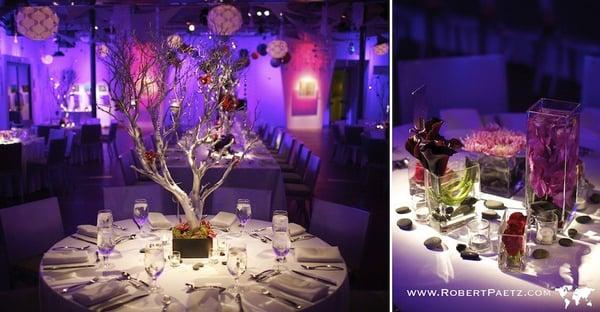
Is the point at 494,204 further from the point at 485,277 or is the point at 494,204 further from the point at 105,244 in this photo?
the point at 105,244

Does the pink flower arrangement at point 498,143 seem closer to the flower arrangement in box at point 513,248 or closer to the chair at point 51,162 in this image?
the flower arrangement in box at point 513,248

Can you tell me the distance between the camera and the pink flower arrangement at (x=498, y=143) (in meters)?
2.26

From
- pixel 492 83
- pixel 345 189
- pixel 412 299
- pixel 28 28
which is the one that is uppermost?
pixel 28 28

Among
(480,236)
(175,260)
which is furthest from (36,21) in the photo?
(480,236)

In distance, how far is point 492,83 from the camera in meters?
6.68

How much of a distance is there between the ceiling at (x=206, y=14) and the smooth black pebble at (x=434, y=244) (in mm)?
6695

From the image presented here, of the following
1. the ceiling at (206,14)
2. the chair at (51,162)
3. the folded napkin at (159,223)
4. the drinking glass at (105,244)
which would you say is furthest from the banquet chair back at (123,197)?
the ceiling at (206,14)

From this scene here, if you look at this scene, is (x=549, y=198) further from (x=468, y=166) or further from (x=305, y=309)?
(x=305, y=309)

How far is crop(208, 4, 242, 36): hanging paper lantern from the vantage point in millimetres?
5684

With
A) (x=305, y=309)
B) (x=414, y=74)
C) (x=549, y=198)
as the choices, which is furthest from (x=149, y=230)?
(x=414, y=74)

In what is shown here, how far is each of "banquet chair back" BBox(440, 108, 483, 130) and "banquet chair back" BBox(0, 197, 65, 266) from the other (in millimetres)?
3282

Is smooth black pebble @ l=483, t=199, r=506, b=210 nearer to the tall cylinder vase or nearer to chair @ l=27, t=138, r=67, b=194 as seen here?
the tall cylinder vase

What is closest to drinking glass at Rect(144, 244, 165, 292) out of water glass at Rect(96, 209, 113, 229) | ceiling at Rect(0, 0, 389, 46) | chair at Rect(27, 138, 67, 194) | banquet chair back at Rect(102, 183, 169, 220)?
water glass at Rect(96, 209, 113, 229)

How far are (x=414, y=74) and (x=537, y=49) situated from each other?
1.44m
